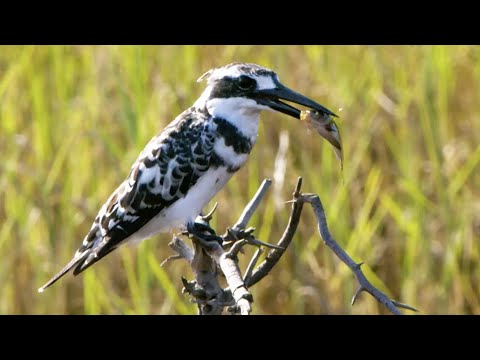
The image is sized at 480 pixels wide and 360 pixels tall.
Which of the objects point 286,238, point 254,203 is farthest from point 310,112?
point 286,238

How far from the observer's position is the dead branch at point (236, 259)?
1921 mm

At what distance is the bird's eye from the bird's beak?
0.12 feet

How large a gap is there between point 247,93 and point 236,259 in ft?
2.62

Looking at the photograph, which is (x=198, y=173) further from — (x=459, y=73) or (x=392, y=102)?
(x=459, y=73)

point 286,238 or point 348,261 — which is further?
point 286,238

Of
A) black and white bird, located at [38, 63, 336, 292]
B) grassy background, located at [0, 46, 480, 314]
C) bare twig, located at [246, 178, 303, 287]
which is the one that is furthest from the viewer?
grassy background, located at [0, 46, 480, 314]

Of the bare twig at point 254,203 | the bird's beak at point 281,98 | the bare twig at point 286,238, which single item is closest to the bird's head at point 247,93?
the bird's beak at point 281,98

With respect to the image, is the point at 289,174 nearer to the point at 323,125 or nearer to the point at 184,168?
the point at 184,168

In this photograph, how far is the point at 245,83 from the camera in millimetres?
2811

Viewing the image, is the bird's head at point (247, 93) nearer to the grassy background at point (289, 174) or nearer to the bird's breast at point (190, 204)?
the bird's breast at point (190, 204)

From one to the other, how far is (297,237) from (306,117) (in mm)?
1442

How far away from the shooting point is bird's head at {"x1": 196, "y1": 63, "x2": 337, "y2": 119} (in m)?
2.70

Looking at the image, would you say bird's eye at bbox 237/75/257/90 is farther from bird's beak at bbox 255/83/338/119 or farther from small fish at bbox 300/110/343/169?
small fish at bbox 300/110/343/169

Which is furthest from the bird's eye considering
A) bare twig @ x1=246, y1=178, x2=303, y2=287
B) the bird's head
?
bare twig @ x1=246, y1=178, x2=303, y2=287
